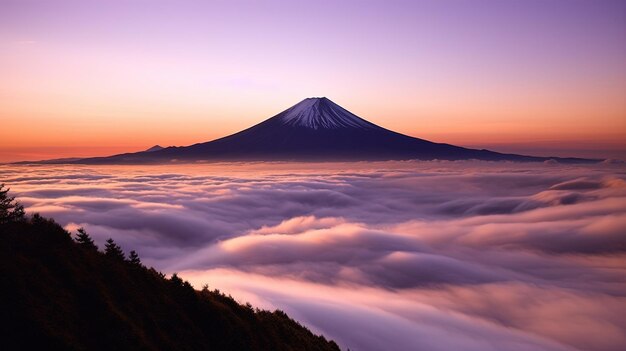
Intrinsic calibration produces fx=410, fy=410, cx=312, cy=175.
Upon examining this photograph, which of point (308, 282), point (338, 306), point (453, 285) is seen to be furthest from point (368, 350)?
point (453, 285)

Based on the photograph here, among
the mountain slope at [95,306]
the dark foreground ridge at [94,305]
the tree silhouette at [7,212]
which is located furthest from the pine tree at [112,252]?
the tree silhouette at [7,212]

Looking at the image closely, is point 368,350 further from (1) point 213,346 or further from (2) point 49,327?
(2) point 49,327

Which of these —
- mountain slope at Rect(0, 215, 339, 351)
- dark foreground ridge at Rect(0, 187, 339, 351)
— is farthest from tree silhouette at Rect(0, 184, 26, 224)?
mountain slope at Rect(0, 215, 339, 351)

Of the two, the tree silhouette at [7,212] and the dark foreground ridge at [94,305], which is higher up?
the tree silhouette at [7,212]

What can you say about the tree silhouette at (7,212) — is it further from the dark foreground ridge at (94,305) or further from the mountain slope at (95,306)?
the mountain slope at (95,306)

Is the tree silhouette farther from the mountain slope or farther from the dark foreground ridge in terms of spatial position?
the mountain slope

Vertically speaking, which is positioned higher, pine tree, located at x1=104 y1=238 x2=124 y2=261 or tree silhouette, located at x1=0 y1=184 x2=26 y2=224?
tree silhouette, located at x1=0 y1=184 x2=26 y2=224

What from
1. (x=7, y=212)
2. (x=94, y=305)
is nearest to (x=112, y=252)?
(x=7, y=212)

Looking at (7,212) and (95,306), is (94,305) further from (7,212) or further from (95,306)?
(7,212)
